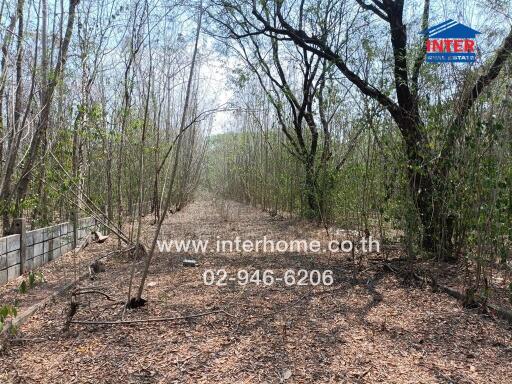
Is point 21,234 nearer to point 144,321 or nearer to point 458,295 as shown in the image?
point 144,321

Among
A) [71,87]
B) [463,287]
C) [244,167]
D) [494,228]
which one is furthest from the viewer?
[244,167]

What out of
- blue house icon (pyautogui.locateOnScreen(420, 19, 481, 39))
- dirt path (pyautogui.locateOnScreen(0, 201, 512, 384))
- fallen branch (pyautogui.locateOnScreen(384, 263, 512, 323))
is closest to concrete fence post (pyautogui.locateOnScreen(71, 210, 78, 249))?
dirt path (pyautogui.locateOnScreen(0, 201, 512, 384))

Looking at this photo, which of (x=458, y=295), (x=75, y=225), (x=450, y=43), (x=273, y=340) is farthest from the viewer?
(x=75, y=225)

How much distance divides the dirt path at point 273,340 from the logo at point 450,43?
79.1 inches

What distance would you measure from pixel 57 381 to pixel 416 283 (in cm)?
294

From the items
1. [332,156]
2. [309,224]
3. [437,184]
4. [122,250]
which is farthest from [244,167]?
[437,184]

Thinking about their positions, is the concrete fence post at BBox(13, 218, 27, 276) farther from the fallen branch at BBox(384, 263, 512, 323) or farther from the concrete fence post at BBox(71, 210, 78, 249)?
the fallen branch at BBox(384, 263, 512, 323)

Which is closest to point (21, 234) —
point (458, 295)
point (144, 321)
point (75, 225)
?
point (75, 225)

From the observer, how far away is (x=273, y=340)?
97.6 inches

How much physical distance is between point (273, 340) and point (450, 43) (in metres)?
3.36

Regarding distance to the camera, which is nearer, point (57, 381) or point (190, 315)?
point (57, 381)

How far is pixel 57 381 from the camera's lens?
6.70 feet

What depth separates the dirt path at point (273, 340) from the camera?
2088 mm

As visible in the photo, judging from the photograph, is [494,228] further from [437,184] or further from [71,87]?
[71,87]
